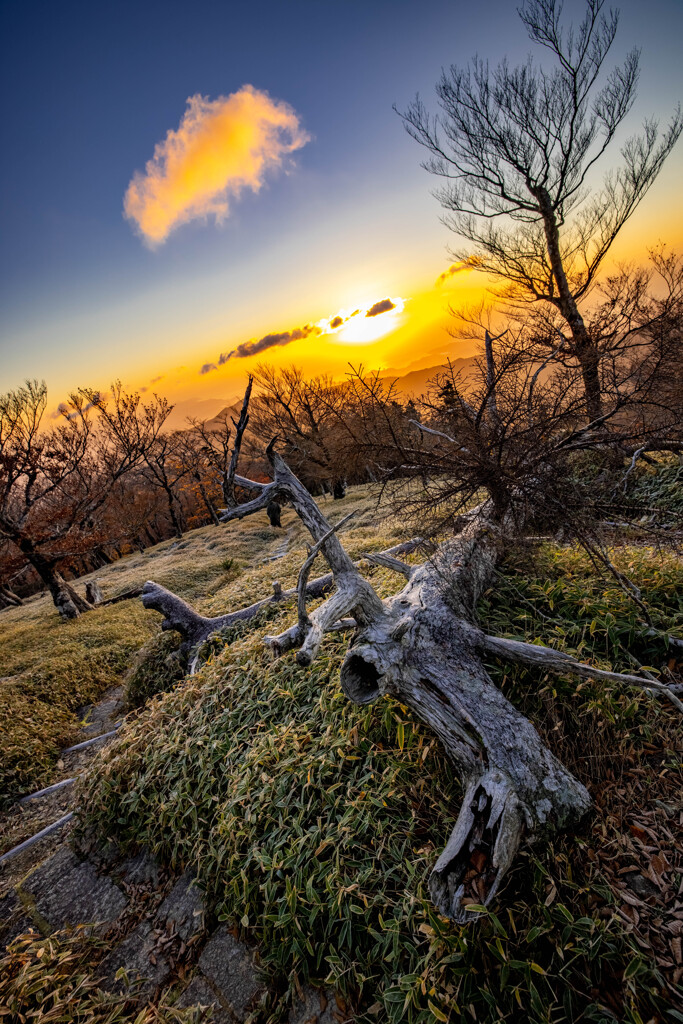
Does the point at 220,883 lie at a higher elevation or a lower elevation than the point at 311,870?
lower

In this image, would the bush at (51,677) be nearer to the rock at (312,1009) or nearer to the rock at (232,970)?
the rock at (232,970)

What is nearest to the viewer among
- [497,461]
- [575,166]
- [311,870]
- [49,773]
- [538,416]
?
[311,870]

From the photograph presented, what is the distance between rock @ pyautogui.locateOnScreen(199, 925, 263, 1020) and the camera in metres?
2.49

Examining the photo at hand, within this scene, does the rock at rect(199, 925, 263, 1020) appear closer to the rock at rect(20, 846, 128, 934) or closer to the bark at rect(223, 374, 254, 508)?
the rock at rect(20, 846, 128, 934)

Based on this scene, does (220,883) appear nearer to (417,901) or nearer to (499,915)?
(417,901)

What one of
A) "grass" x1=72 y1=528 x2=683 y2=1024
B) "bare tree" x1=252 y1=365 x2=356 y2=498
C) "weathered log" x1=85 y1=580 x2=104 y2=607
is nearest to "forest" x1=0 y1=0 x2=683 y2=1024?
"grass" x1=72 y1=528 x2=683 y2=1024

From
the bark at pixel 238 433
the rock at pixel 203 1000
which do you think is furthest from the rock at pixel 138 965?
the bark at pixel 238 433

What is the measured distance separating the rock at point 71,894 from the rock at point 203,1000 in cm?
114

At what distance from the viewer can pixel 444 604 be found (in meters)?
3.44

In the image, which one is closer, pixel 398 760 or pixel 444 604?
pixel 398 760

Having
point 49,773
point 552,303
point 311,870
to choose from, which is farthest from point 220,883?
point 552,303

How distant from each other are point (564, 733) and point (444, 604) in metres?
1.21

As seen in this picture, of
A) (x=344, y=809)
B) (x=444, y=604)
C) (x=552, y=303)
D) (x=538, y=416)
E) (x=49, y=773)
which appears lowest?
(x=49, y=773)

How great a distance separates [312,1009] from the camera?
2.31 metres
